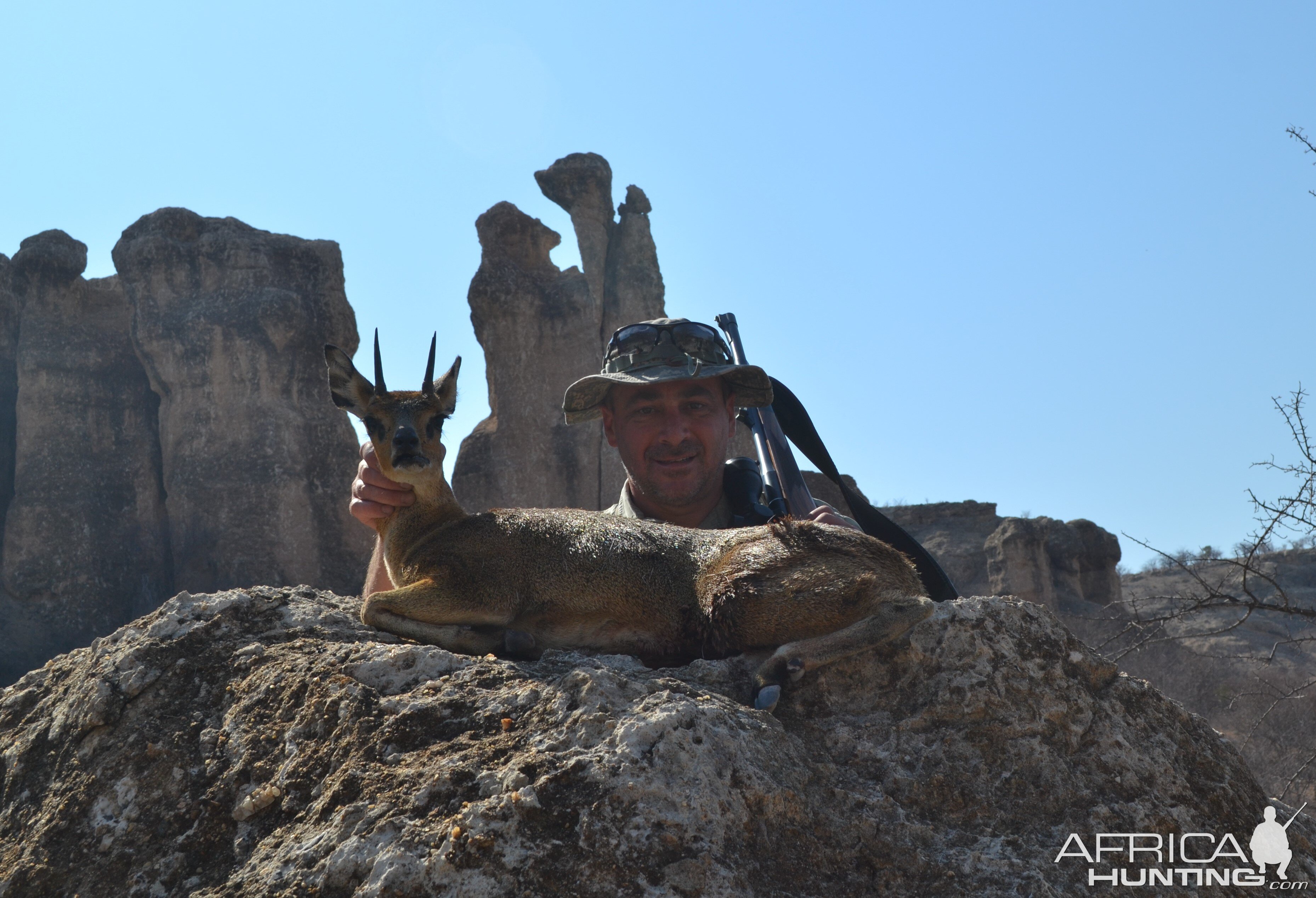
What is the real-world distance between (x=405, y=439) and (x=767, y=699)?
1.59 meters

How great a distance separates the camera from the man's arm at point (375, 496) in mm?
3836

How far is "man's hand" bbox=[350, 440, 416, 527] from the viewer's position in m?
3.83

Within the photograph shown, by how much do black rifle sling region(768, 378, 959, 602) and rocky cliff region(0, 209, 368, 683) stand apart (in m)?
14.9

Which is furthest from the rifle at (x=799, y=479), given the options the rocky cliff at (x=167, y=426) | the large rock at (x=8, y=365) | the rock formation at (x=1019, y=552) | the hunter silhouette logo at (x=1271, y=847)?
the large rock at (x=8, y=365)

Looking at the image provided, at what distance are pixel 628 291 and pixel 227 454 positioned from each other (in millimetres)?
8555

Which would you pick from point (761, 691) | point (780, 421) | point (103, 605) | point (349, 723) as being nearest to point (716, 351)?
point (780, 421)

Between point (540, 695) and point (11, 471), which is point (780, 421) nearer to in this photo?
point (540, 695)

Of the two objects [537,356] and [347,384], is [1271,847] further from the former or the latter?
[537,356]

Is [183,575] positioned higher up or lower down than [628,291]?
lower down

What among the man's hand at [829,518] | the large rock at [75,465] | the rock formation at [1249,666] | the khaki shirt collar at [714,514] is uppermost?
the large rock at [75,465]

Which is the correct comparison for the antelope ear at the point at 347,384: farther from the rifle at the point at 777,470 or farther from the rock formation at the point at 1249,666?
the rock formation at the point at 1249,666

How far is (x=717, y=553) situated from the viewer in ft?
10.9

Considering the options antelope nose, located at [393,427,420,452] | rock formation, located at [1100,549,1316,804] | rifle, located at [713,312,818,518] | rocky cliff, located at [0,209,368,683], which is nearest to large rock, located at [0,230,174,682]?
rocky cliff, located at [0,209,368,683]

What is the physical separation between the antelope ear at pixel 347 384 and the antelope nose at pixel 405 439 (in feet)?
0.80
